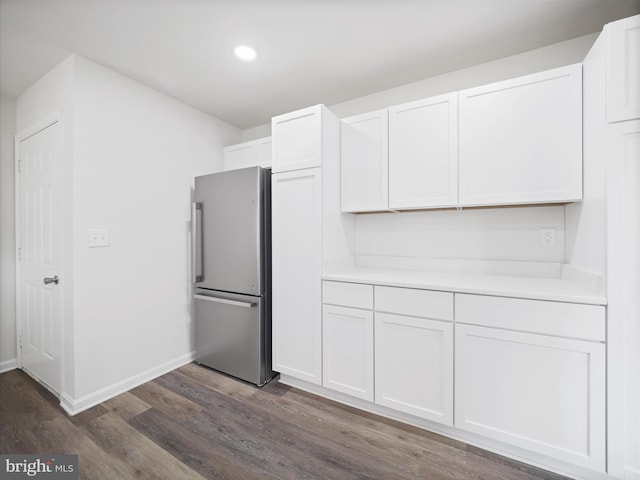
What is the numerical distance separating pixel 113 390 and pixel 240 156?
2.22 metres

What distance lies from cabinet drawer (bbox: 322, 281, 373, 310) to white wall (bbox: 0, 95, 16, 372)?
110 inches

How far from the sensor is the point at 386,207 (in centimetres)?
209

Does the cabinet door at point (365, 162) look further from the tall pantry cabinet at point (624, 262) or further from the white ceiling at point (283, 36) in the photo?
the tall pantry cabinet at point (624, 262)

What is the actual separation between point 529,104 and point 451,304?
1254 mm

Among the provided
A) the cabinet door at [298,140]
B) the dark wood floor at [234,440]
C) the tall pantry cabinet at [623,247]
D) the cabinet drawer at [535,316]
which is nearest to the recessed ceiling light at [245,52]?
the cabinet door at [298,140]

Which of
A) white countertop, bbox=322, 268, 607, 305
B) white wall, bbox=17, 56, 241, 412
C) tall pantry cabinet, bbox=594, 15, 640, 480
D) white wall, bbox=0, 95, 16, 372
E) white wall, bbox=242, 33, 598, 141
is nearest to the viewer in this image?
tall pantry cabinet, bbox=594, 15, 640, 480

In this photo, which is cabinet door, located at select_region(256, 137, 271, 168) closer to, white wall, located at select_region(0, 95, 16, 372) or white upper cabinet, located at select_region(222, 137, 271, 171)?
white upper cabinet, located at select_region(222, 137, 271, 171)

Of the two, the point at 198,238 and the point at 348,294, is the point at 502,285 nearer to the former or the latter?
the point at 348,294

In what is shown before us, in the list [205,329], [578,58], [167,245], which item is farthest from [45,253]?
Answer: [578,58]

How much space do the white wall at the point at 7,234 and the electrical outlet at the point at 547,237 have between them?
13.8 ft

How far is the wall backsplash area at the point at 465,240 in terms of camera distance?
1.88 metres

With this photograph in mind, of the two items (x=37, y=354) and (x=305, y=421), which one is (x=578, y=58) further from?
(x=37, y=354)

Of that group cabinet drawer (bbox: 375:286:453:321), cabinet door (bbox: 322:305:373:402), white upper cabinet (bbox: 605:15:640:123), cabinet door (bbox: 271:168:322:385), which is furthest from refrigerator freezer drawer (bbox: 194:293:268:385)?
white upper cabinet (bbox: 605:15:640:123)

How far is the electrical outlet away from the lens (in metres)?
1.85
